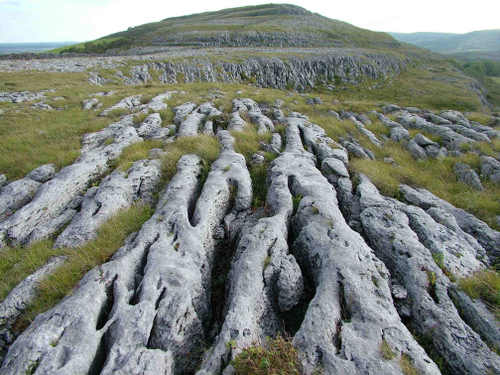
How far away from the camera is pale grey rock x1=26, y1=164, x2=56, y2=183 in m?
15.0

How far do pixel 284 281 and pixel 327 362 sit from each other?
2.68 meters

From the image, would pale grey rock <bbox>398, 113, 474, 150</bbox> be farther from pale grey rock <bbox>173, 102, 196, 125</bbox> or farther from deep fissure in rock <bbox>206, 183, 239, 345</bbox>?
pale grey rock <bbox>173, 102, 196, 125</bbox>

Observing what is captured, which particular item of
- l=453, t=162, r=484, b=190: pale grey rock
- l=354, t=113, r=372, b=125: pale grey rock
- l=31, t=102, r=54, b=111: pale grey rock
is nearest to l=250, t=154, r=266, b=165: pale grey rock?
l=453, t=162, r=484, b=190: pale grey rock

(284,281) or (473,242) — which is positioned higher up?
(284,281)

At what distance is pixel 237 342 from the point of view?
689 cm

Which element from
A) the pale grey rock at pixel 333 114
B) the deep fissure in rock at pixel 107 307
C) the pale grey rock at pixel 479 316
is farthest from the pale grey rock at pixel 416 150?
the deep fissure in rock at pixel 107 307

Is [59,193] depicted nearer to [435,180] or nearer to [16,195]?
[16,195]

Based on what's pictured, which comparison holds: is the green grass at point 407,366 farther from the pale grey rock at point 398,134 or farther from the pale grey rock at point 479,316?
the pale grey rock at point 398,134

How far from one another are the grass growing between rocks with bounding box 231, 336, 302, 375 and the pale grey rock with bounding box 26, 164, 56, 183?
15037mm

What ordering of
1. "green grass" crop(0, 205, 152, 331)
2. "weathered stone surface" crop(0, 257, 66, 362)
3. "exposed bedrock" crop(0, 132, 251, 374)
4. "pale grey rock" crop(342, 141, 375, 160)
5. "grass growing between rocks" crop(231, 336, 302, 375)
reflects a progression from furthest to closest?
"pale grey rock" crop(342, 141, 375, 160), "green grass" crop(0, 205, 152, 331), "weathered stone surface" crop(0, 257, 66, 362), "exposed bedrock" crop(0, 132, 251, 374), "grass growing between rocks" crop(231, 336, 302, 375)

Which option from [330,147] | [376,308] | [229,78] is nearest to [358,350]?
[376,308]

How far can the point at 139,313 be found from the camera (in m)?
7.43

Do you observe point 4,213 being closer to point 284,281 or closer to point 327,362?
point 284,281

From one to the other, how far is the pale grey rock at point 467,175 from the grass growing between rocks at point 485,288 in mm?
9077
